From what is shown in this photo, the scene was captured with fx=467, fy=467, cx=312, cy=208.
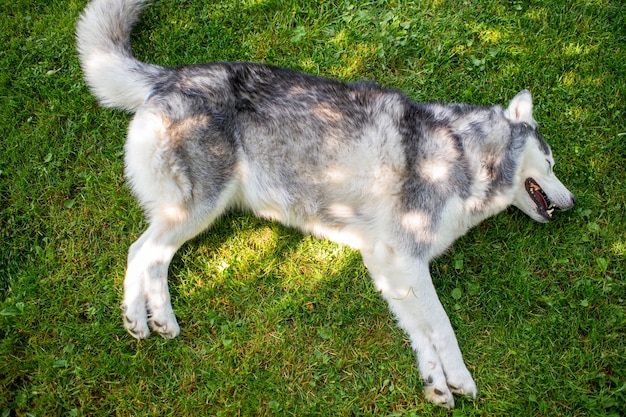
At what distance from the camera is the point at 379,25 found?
4.45 m

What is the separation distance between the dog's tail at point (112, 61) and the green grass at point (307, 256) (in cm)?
29

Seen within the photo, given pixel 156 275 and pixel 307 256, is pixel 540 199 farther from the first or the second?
pixel 156 275

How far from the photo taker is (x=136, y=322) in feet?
10.7

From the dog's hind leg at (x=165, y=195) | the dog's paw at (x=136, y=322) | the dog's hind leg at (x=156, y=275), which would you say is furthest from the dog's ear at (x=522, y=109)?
the dog's paw at (x=136, y=322)

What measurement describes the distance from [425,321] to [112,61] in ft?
10.2

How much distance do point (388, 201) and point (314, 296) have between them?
3.02ft

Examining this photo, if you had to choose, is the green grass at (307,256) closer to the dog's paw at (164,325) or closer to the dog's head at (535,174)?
the dog's paw at (164,325)

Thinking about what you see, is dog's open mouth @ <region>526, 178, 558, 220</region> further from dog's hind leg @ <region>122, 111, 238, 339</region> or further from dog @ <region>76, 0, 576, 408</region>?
dog's hind leg @ <region>122, 111, 238, 339</region>

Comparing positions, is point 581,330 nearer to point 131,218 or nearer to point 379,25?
point 379,25

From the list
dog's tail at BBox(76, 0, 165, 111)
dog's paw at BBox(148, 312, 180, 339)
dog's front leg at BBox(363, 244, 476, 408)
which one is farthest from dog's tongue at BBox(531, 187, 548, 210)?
dog's tail at BBox(76, 0, 165, 111)

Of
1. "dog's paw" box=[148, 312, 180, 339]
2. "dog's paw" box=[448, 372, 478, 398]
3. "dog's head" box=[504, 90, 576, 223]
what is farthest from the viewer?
"dog's head" box=[504, 90, 576, 223]

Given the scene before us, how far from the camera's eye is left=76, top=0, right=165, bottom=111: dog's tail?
364 cm

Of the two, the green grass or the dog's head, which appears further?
the dog's head

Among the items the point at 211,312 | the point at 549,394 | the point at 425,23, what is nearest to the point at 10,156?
the point at 211,312
